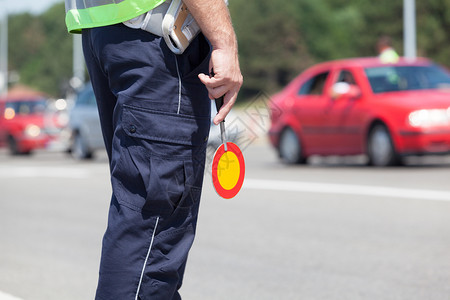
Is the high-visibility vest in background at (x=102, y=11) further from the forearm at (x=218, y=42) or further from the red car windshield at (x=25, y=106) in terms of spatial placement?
the red car windshield at (x=25, y=106)

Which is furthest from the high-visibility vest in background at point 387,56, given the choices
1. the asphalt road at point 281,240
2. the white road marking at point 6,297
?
the white road marking at point 6,297

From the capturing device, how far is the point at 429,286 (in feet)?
15.3

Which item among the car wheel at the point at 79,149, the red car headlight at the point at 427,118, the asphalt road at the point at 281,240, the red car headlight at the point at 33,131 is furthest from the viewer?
the red car headlight at the point at 33,131

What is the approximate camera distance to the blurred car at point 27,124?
75.0ft

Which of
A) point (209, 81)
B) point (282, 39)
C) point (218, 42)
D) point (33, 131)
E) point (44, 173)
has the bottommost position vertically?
point (44, 173)

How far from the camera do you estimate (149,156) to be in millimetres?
2387

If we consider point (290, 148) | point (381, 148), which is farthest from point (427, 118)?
point (290, 148)

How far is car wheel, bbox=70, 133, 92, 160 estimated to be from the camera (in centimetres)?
1895

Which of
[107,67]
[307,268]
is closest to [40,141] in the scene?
[307,268]

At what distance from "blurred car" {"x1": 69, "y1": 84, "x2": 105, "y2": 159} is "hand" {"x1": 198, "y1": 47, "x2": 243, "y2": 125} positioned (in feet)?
52.0

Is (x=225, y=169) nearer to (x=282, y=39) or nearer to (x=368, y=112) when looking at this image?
(x=368, y=112)

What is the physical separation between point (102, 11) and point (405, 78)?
10.9 m

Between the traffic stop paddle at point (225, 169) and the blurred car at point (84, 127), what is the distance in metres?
15.8

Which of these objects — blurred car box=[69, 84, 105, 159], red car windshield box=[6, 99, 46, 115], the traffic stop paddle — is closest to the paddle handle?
the traffic stop paddle
